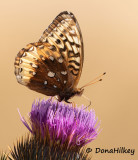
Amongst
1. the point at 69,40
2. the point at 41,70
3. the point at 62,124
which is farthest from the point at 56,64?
the point at 62,124

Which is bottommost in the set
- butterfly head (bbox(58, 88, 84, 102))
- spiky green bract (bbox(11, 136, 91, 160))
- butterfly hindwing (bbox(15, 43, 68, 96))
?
spiky green bract (bbox(11, 136, 91, 160))

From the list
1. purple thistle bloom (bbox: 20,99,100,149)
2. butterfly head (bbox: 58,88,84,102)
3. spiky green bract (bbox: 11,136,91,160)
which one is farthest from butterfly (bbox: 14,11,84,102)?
spiky green bract (bbox: 11,136,91,160)

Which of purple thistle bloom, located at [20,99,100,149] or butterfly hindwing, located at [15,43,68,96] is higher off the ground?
butterfly hindwing, located at [15,43,68,96]

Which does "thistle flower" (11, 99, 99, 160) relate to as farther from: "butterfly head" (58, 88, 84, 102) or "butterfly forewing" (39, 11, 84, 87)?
"butterfly forewing" (39, 11, 84, 87)

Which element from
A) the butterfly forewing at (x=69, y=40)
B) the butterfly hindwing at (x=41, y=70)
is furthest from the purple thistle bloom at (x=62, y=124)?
the butterfly forewing at (x=69, y=40)

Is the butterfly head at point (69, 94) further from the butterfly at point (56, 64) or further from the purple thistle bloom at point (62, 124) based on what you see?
the purple thistle bloom at point (62, 124)

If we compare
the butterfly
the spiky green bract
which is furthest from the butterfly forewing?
the spiky green bract

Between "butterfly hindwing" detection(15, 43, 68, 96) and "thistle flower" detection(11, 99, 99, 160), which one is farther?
"butterfly hindwing" detection(15, 43, 68, 96)

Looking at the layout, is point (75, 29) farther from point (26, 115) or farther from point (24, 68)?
point (26, 115)

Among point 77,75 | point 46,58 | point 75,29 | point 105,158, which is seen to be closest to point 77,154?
point 77,75
